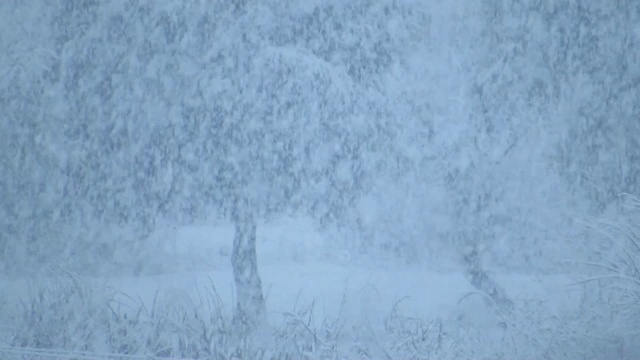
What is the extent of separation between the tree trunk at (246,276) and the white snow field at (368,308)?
4 cm

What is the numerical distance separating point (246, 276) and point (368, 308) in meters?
0.59

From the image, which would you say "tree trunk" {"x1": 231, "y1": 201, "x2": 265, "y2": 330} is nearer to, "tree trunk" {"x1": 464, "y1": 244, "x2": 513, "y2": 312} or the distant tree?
the distant tree

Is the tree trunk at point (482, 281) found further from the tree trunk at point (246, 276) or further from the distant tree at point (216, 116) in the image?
the tree trunk at point (246, 276)

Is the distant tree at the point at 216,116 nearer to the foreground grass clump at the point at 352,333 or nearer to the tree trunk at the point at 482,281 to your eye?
the foreground grass clump at the point at 352,333

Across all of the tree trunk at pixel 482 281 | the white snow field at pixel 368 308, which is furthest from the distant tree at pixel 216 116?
the tree trunk at pixel 482 281

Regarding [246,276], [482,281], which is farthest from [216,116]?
[482,281]

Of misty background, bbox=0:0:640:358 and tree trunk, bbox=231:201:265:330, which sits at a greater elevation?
misty background, bbox=0:0:640:358

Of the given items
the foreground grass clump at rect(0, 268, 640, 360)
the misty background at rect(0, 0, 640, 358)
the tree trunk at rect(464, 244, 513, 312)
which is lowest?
the foreground grass clump at rect(0, 268, 640, 360)

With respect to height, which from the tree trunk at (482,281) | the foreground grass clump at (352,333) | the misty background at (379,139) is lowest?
the foreground grass clump at (352,333)

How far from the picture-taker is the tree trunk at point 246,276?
8.92 feet

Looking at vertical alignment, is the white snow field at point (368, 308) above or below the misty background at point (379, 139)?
below

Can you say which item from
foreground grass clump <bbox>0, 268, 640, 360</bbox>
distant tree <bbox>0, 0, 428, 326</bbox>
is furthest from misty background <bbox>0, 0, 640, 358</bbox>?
foreground grass clump <bbox>0, 268, 640, 360</bbox>

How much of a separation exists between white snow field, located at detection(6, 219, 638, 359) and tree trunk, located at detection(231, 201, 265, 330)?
35mm

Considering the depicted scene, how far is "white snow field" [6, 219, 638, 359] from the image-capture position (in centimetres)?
270
